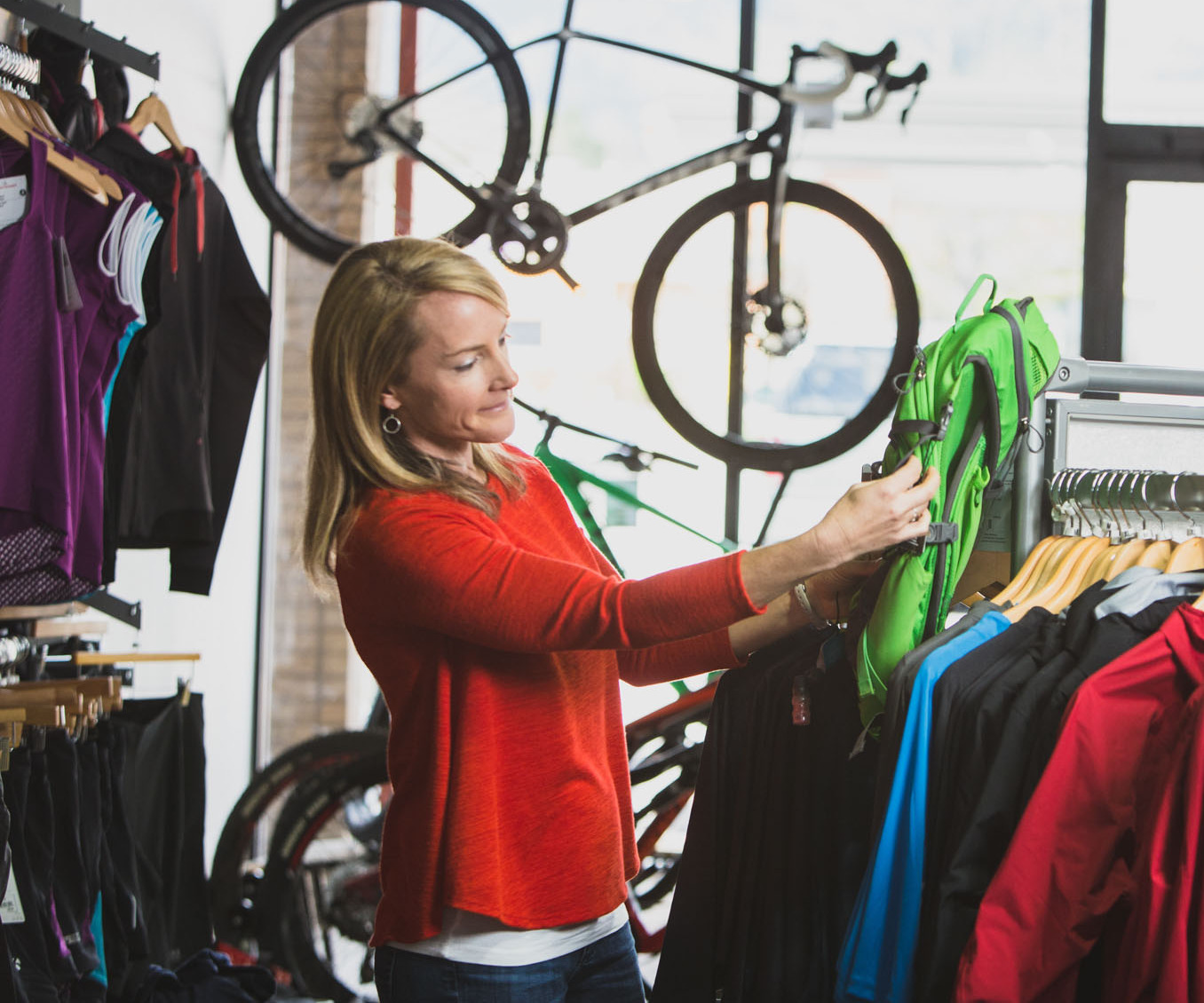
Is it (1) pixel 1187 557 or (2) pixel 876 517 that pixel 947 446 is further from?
(1) pixel 1187 557

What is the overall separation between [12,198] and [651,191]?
62.3 inches

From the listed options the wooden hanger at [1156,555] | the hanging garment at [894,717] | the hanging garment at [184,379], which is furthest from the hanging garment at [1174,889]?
the hanging garment at [184,379]

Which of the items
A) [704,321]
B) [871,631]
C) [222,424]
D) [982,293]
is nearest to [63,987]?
[222,424]

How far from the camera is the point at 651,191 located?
3115 mm

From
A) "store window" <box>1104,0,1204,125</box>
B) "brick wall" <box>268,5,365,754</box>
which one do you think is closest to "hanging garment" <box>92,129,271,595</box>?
"brick wall" <box>268,5,365,754</box>

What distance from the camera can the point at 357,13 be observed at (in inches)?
129

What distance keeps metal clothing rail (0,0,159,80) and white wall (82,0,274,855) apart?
1.57ft

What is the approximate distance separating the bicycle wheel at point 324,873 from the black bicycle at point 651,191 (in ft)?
3.85

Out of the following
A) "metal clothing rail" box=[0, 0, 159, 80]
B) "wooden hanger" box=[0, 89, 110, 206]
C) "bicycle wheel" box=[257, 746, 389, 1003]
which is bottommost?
"bicycle wheel" box=[257, 746, 389, 1003]

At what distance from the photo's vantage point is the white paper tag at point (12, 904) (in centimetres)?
192

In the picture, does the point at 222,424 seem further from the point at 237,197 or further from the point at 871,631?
the point at 871,631

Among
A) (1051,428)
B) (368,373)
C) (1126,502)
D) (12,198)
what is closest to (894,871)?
(1126,502)

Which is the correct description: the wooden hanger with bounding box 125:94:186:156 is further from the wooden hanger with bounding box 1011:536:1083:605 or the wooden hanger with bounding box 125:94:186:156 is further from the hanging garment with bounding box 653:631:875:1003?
the wooden hanger with bounding box 1011:536:1083:605

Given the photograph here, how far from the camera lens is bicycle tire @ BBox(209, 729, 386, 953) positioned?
2891mm
